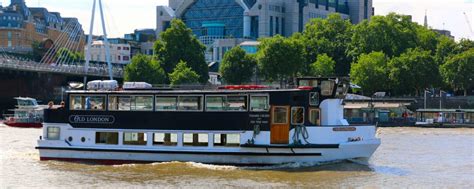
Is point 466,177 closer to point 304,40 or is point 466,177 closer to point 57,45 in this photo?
point 304,40

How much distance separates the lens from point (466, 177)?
32.9m

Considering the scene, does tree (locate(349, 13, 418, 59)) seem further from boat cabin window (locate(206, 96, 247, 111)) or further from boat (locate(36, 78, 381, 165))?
boat cabin window (locate(206, 96, 247, 111))

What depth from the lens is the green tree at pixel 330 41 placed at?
109000 mm

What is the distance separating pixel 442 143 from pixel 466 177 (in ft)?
62.8

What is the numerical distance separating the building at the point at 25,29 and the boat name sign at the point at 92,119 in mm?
117474

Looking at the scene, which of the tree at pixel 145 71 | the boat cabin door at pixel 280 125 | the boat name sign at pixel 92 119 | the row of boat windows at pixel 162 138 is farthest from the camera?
the tree at pixel 145 71

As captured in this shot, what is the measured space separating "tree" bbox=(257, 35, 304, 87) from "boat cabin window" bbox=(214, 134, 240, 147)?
61.5m

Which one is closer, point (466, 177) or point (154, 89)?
point (466, 177)

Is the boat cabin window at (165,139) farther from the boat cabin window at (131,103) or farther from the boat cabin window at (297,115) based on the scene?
the boat cabin window at (297,115)

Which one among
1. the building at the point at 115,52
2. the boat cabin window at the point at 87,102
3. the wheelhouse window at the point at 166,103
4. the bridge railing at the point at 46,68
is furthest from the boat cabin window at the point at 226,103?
the building at the point at 115,52

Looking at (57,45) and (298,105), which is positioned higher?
(57,45)

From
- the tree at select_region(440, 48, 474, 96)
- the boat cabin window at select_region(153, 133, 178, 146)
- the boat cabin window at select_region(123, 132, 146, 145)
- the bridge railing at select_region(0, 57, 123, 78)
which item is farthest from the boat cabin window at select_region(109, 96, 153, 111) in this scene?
the tree at select_region(440, 48, 474, 96)

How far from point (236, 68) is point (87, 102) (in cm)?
6295

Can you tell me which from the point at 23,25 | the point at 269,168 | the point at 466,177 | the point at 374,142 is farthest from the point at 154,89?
the point at 23,25
